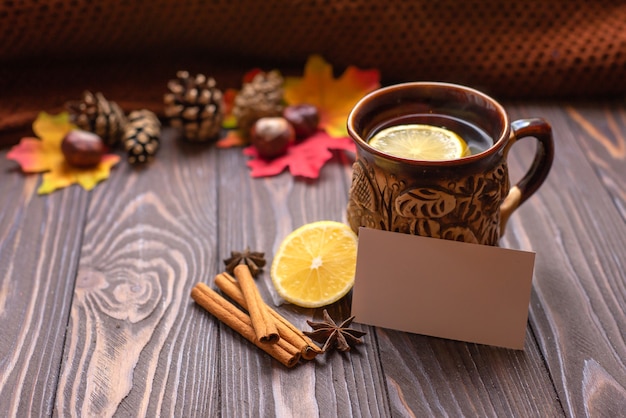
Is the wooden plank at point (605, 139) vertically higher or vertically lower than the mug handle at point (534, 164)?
lower

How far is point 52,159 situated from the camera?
3.43 feet

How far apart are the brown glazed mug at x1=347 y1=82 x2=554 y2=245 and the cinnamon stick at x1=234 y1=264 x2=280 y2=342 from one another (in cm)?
13

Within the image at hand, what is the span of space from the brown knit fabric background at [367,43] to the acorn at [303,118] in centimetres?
16

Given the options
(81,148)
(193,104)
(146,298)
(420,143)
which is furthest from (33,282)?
(420,143)

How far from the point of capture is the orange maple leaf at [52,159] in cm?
101

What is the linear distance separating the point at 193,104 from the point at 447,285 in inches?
20.8

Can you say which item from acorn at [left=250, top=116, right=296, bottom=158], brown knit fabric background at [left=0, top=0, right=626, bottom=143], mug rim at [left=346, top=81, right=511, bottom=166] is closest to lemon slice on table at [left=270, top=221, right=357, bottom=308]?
mug rim at [left=346, top=81, right=511, bottom=166]

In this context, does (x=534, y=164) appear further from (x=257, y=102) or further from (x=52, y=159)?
(x=52, y=159)

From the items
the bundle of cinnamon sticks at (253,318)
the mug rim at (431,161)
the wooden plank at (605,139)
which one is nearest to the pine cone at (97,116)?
the bundle of cinnamon sticks at (253,318)

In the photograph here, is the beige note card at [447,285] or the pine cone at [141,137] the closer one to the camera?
the beige note card at [447,285]

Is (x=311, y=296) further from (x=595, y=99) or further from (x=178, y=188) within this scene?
(x=595, y=99)

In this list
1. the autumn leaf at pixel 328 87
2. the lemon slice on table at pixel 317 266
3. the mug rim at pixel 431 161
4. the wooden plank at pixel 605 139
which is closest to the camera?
the mug rim at pixel 431 161

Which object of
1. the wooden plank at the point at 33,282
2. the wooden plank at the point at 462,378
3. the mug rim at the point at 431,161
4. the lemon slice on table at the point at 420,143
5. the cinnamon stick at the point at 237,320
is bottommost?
the wooden plank at the point at 33,282

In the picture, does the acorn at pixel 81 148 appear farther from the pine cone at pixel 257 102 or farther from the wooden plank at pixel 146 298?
the pine cone at pixel 257 102
